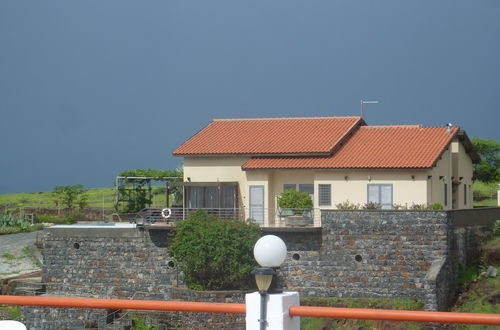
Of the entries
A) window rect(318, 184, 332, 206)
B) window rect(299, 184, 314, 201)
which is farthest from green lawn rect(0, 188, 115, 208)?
window rect(318, 184, 332, 206)

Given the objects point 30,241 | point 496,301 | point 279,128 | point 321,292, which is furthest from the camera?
point 30,241

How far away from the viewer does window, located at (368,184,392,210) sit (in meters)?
24.8

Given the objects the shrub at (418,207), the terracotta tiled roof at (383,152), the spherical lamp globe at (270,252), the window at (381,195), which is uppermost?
the terracotta tiled roof at (383,152)

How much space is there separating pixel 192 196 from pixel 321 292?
6606 mm

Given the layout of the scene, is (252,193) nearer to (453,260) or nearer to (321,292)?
(321,292)

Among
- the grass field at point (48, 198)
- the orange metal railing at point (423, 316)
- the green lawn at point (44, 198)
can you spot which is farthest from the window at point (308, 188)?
the green lawn at point (44, 198)

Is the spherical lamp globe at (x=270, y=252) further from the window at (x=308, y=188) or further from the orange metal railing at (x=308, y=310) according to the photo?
the window at (x=308, y=188)

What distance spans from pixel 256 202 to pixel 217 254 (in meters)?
3.83

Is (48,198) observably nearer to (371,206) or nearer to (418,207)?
(371,206)

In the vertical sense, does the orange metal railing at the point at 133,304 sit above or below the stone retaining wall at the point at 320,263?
above

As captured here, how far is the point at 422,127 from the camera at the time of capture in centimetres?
2778

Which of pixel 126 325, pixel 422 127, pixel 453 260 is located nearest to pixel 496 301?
pixel 453 260

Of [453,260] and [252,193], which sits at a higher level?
[252,193]

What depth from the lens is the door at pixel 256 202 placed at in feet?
86.2
